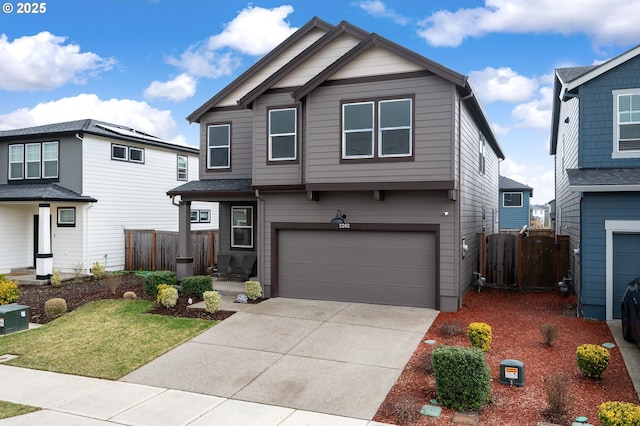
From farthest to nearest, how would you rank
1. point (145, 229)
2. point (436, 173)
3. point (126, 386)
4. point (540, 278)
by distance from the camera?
point (145, 229) → point (540, 278) → point (436, 173) → point (126, 386)

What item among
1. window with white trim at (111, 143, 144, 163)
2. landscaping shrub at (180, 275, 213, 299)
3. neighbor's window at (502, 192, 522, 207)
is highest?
window with white trim at (111, 143, 144, 163)

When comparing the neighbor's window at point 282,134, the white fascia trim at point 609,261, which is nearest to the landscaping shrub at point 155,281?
the neighbor's window at point 282,134

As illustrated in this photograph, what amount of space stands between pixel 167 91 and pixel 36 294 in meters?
29.2

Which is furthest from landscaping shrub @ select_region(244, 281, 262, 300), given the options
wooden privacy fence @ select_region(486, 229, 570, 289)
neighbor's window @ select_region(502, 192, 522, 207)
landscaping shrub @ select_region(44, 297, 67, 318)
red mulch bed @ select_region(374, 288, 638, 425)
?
neighbor's window @ select_region(502, 192, 522, 207)

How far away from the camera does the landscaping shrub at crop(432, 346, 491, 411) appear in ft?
20.4

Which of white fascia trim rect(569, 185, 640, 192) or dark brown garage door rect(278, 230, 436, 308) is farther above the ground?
white fascia trim rect(569, 185, 640, 192)

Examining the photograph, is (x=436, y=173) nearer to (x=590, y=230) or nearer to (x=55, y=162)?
(x=590, y=230)

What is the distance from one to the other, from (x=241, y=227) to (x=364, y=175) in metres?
6.55

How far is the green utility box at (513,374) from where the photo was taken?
22.6 feet

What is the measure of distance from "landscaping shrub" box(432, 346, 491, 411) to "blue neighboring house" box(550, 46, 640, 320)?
227 inches

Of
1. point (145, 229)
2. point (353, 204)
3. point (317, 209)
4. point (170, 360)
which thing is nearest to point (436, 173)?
point (353, 204)

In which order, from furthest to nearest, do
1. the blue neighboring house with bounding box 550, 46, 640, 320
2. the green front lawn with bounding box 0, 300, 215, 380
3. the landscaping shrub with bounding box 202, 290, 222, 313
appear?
the landscaping shrub with bounding box 202, 290, 222, 313, the blue neighboring house with bounding box 550, 46, 640, 320, the green front lawn with bounding box 0, 300, 215, 380

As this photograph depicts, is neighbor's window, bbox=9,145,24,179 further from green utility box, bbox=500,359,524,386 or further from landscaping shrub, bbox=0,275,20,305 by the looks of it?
green utility box, bbox=500,359,524,386

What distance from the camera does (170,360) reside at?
28.6 feet
